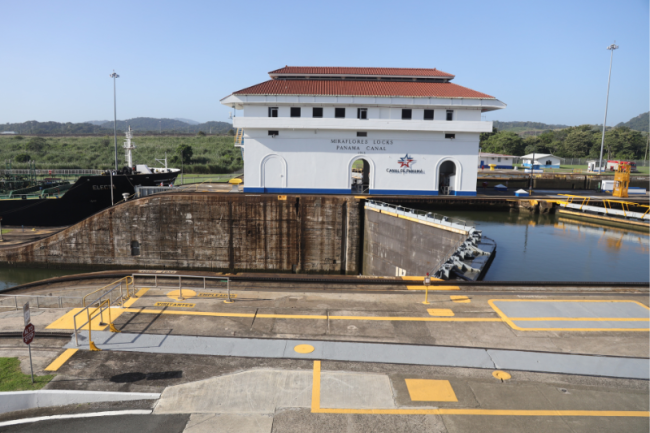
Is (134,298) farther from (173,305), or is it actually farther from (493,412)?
(493,412)

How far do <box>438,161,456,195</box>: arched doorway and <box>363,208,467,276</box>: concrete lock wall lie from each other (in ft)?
29.5

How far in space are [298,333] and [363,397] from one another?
3.24 meters

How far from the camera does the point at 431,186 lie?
3128 cm

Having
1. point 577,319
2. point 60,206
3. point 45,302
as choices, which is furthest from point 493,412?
point 60,206

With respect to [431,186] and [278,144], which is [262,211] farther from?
[431,186]

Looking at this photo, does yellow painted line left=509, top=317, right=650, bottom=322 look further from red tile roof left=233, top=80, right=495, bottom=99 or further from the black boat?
the black boat

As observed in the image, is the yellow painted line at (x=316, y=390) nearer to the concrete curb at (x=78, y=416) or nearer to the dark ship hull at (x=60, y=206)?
the concrete curb at (x=78, y=416)

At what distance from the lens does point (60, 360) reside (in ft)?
32.6

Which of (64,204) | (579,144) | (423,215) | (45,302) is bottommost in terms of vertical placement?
(45,302)

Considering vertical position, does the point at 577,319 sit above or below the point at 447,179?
below

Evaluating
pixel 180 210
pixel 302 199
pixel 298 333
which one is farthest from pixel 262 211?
pixel 298 333

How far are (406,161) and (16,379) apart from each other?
87.3 ft

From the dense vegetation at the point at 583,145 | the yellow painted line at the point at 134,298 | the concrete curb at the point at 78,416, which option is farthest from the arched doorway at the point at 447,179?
the dense vegetation at the point at 583,145

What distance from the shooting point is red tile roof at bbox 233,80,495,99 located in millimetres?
30000
